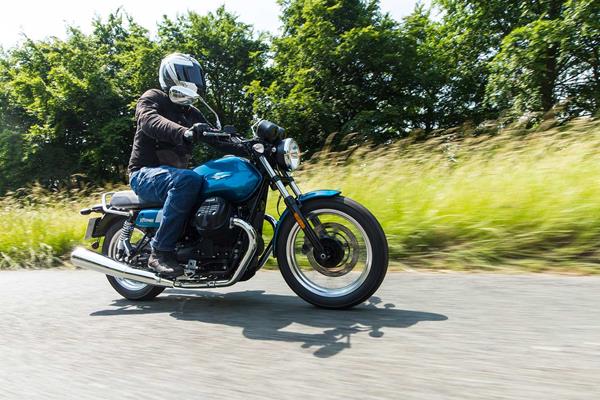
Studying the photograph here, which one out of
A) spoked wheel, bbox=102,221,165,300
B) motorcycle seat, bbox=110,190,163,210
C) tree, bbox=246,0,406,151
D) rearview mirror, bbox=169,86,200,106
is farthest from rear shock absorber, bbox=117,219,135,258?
tree, bbox=246,0,406,151

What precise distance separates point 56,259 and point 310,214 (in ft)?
15.7

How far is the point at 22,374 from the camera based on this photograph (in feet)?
8.48

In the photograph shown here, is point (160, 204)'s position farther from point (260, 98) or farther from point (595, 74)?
point (260, 98)

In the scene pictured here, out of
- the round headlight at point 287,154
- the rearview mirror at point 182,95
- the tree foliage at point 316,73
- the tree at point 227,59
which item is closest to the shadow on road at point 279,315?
the round headlight at point 287,154

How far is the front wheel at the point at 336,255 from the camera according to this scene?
3.34 metres

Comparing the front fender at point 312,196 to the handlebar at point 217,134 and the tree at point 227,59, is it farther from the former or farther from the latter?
the tree at point 227,59

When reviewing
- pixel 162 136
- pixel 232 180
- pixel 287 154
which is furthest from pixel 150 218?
pixel 287 154

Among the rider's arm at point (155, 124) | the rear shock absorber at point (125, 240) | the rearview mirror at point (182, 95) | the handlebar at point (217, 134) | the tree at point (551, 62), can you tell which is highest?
the tree at point (551, 62)

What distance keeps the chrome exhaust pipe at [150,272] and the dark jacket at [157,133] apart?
78 centimetres

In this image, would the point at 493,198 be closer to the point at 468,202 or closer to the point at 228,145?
the point at 468,202

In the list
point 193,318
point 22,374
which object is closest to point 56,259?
point 193,318

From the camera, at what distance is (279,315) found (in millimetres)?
3418

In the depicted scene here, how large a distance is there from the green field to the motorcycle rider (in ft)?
7.13

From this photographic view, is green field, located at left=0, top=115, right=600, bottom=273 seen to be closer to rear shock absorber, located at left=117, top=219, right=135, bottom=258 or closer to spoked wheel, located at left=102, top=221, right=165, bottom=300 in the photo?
spoked wheel, located at left=102, top=221, right=165, bottom=300
